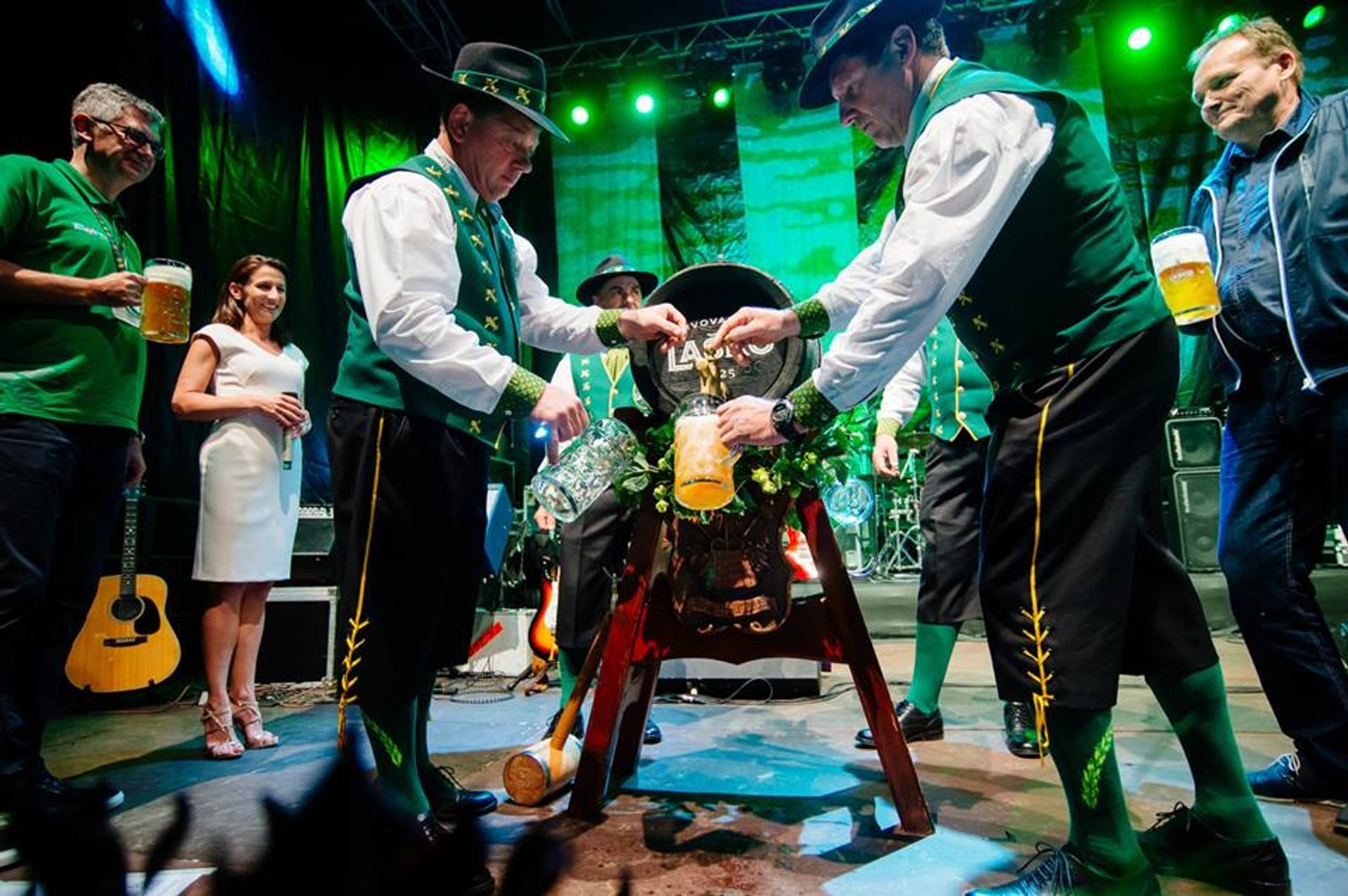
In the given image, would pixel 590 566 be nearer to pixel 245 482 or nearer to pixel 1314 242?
pixel 245 482

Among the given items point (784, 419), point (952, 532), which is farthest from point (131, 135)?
point (952, 532)

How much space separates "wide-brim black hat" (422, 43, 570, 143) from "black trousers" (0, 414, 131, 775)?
5.41ft

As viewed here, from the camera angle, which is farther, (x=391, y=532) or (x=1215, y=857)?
(x=391, y=532)

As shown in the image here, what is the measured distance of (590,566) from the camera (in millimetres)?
2928

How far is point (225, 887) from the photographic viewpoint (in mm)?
401

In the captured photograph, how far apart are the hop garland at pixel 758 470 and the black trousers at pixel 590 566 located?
73cm

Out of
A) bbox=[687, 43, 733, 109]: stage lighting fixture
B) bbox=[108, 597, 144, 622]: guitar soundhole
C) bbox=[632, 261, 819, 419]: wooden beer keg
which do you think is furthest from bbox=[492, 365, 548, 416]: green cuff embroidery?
bbox=[687, 43, 733, 109]: stage lighting fixture

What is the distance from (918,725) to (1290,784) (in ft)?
3.76

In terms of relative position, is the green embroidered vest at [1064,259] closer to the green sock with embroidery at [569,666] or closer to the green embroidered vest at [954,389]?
the green embroidered vest at [954,389]

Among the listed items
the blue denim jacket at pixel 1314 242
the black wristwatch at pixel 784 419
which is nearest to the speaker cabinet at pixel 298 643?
the black wristwatch at pixel 784 419

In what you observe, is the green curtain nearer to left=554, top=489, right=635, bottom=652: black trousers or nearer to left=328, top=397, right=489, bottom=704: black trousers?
left=554, top=489, right=635, bottom=652: black trousers

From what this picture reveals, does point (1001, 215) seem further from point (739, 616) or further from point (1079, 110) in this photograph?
point (739, 616)

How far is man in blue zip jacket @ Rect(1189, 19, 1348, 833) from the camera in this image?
2.04m

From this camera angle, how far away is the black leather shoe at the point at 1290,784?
6.87 ft
